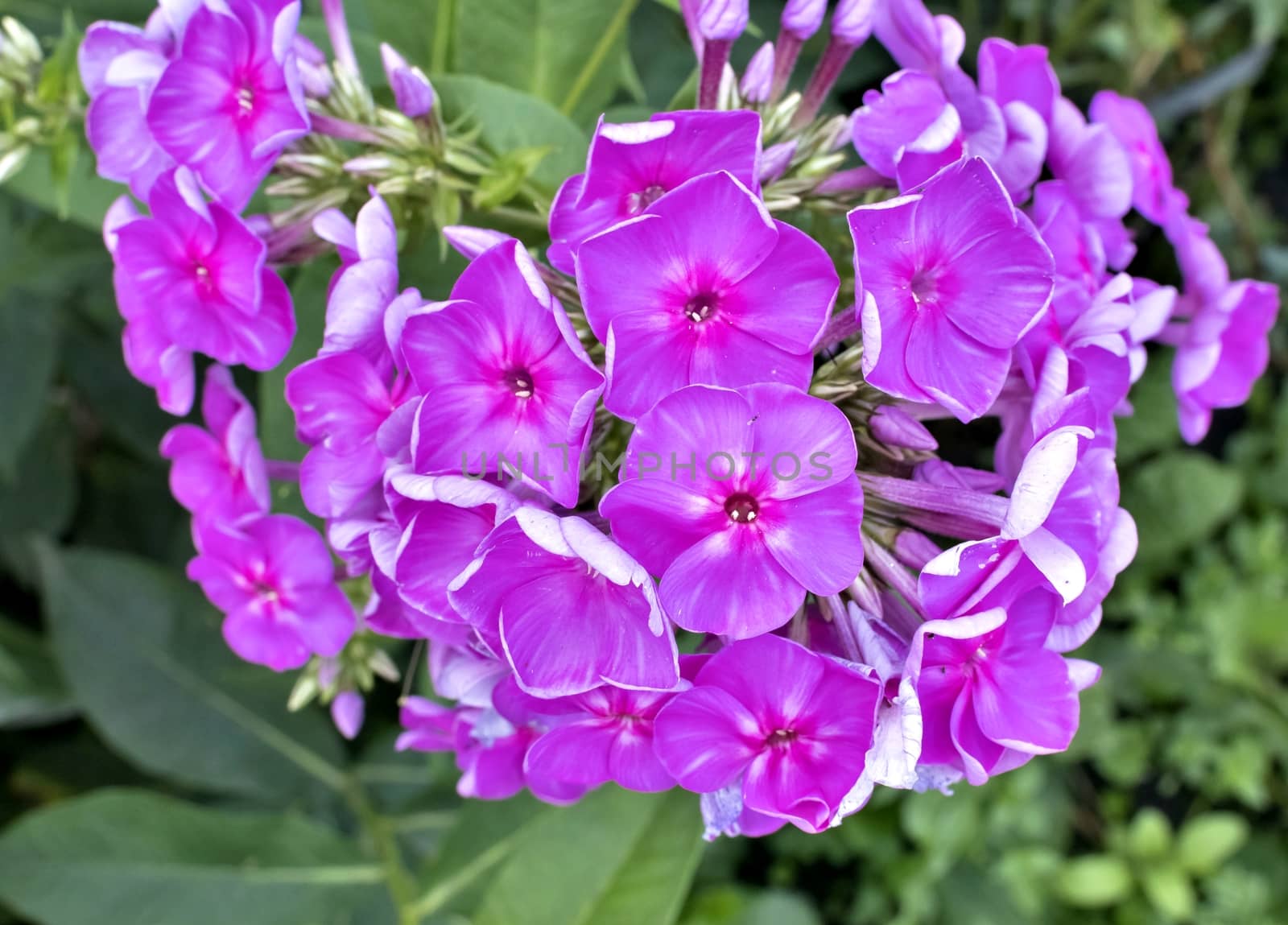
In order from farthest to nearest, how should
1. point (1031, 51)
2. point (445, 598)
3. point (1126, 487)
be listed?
1. point (1126, 487)
2. point (1031, 51)
3. point (445, 598)

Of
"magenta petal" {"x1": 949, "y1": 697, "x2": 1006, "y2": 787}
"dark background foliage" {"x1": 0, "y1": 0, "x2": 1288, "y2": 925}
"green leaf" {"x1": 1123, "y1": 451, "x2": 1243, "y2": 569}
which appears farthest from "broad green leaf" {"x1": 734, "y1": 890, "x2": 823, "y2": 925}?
"magenta petal" {"x1": 949, "y1": 697, "x2": 1006, "y2": 787}

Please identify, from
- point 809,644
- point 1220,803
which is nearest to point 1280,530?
point 1220,803

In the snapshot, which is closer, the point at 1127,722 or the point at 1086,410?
the point at 1086,410

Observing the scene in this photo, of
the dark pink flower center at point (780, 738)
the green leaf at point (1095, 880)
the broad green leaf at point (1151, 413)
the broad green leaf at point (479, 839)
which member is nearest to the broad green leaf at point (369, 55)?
the dark pink flower center at point (780, 738)

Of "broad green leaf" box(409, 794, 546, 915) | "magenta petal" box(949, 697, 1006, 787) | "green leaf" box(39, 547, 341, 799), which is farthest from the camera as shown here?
"green leaf" box(39, 547, 341, 799)

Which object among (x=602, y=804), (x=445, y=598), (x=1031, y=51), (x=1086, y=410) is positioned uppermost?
(x=1031, y=51)

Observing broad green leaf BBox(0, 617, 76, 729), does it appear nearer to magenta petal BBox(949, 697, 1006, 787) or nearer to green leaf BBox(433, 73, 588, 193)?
green leaf BBox(433, 73, 588, 193)

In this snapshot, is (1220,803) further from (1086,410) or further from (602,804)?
(1086,410)
